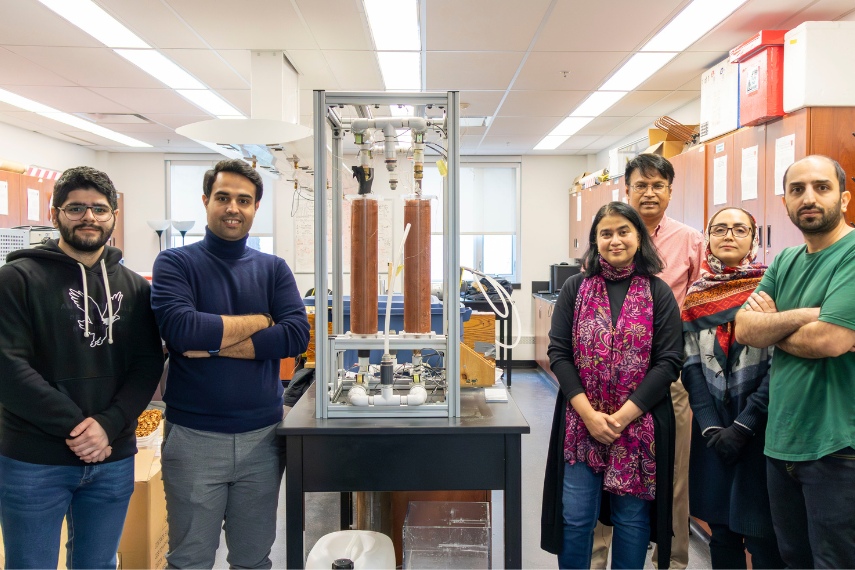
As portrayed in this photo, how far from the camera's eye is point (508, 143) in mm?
5922

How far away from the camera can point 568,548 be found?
1.61 meters

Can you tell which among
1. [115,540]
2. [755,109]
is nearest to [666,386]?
[115,540]

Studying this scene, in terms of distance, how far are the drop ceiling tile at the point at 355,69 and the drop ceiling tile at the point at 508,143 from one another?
2.02 meters

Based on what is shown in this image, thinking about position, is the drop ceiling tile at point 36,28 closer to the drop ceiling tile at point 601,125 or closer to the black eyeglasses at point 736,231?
the black eyeglasses at point 736,231

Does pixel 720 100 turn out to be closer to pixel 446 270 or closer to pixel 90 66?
pixel 446 270

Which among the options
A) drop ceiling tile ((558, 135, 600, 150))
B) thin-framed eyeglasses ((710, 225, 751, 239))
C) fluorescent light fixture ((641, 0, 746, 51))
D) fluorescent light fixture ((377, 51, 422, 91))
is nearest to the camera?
thin-framed eyeglasses ((710, 225, 751, 239))

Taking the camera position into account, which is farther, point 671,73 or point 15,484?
point 671,73

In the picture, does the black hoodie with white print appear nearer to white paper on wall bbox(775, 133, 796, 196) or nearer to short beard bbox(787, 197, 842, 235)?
short beard bbox(787, 197, 842, 235)

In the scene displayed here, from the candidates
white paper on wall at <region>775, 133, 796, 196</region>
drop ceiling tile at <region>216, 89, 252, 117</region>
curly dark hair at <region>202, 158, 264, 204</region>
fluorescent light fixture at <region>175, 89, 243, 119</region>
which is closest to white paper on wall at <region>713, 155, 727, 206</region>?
white paper on wall at <region>775, 133, 796, 196</region>

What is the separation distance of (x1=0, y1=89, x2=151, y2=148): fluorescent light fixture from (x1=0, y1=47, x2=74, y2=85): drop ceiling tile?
1.40ft

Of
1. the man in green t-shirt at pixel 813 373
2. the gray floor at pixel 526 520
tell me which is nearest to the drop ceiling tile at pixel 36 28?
the gray floor at pixel 526 520

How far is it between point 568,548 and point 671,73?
3278 millimetres

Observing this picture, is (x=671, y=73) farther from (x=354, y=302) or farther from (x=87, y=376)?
(x=87, y=376)

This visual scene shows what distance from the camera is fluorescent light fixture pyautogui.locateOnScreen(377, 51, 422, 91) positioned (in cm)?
337
